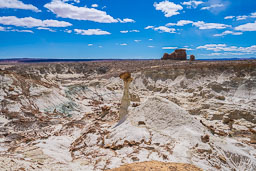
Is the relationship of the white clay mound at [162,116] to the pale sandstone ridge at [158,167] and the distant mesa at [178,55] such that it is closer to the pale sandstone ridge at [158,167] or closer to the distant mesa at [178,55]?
the pale sandstone ridge at [158,167]

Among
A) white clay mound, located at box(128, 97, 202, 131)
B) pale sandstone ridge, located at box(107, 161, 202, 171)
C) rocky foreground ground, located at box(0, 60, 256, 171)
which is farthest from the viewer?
white clay mound, located at box(128, 97, 202, 131)

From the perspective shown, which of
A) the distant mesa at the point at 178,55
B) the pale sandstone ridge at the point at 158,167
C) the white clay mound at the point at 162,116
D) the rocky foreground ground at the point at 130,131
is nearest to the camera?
the pale sandstone ridge at the point at 158,167

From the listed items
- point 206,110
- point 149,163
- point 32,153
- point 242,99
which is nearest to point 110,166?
point 149,163

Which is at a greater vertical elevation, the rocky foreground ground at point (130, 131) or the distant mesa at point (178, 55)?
the distant mesa at point (178, 55)

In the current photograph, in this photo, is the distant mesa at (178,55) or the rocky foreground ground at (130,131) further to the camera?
the distant mesa at (178,55)

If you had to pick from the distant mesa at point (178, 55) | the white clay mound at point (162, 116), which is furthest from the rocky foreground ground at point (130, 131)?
the distant mesa at point (178, 55)

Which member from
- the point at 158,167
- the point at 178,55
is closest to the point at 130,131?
the point at 158,167

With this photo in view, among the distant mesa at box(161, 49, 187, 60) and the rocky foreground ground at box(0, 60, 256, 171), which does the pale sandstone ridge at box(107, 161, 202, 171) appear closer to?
the rocky foreground ground at box(0, 60, 256, 171)

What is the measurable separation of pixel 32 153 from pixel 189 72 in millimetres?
31729

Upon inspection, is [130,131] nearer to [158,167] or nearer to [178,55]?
[158,167]

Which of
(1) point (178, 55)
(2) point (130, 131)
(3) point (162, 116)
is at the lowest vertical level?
(2) point (130, 131)

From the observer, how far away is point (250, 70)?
29.2m

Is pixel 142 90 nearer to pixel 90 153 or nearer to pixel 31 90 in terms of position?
pixel 31 90

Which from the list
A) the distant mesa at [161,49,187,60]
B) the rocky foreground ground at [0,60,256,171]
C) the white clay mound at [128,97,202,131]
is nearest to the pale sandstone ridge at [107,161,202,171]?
the rocky foreground ground at [0,60,256,171]
